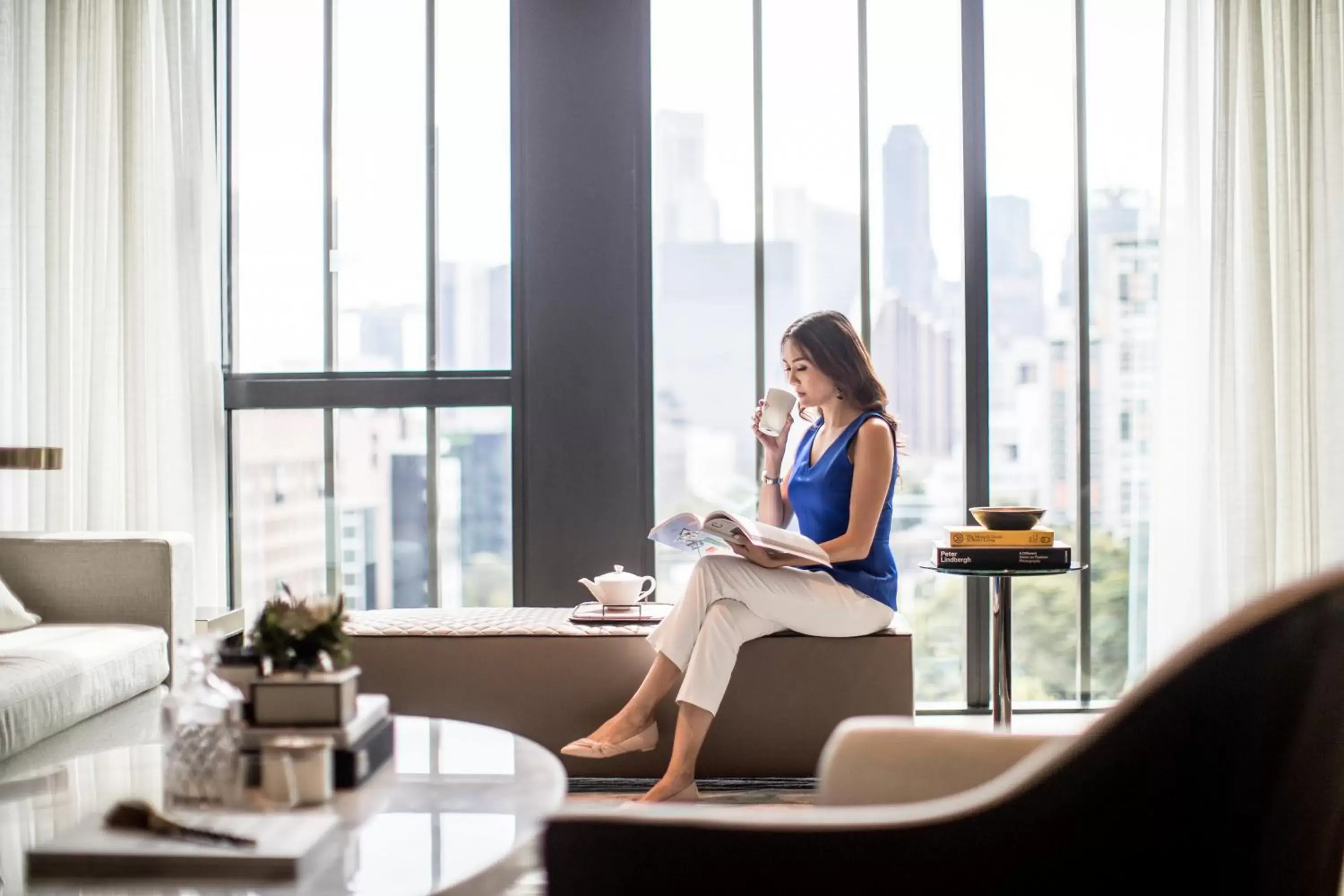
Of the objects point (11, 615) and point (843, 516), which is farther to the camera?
point (843, 516)

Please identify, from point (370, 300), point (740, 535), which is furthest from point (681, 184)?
point (740, 535)

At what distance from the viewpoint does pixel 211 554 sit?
3.75m

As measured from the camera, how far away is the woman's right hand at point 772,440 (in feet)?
10.8

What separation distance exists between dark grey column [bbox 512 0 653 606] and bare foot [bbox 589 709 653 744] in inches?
39.3

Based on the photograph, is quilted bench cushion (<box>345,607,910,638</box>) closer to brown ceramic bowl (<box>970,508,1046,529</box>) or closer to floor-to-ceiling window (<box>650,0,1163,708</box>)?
brown ceramic bowl (<box>970,508,1046,529</box>)

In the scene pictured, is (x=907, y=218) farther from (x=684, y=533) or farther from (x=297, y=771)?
(x=297, y=771)

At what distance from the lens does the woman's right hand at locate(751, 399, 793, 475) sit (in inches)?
130

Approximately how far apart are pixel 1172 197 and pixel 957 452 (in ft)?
3.60

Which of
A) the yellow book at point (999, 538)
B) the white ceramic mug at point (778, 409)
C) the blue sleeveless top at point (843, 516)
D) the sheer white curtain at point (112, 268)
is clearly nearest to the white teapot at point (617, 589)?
the blue sleeveless top at point (843, 516)

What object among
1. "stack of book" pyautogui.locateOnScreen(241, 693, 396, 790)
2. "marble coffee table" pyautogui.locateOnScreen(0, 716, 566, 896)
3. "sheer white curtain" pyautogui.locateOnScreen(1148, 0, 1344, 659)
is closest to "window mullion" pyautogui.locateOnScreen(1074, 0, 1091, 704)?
"sheer white curtain" pyautogui.locateOnScreen(1148, 0, 1344, 659)

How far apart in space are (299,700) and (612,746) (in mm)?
1325

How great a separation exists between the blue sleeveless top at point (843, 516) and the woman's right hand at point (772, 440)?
0.24 meters

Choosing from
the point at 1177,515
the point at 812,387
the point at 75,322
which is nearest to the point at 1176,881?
the point at 812,387

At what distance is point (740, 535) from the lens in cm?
273
